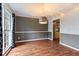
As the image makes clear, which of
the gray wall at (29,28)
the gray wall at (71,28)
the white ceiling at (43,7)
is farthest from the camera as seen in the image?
the gray wall at (29,28)

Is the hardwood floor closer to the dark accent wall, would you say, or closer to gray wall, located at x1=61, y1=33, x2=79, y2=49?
gray wall, located at x1=61, y1=33, x2=79, y2=49

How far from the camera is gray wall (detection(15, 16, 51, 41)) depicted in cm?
720

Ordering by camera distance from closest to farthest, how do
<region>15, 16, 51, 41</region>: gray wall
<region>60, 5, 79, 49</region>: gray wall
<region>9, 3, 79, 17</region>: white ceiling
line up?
<region>9, 3, 79, 17</region>: white ceiling < <region>60, 5, 79, 49</region>: gray wall < <region>15, 16, 51, 41</region>: gray wall

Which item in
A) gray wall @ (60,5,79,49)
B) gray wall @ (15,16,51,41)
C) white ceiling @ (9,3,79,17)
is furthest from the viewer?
gray wall @ (15,16,51,41)

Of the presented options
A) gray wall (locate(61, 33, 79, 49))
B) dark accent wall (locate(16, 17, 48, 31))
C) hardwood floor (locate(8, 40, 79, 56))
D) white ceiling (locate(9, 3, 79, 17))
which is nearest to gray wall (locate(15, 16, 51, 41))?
dark accent wall (locate(16, 17, 48, 31))

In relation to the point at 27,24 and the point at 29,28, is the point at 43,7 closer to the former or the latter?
the point at 27,24

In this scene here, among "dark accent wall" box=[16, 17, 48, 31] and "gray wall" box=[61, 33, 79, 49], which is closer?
"gray wall" box=[61, 33, 79, 49]

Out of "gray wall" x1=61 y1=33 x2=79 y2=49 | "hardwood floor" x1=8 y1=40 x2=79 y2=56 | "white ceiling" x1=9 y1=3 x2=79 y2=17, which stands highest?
"white ceiling" x1=9 y1=3 x2=79 y2=17

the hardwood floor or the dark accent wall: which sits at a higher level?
the dark accent wall

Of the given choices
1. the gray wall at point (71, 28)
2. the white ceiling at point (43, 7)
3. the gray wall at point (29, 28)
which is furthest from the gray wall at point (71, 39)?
the gray wall at point (29, 28)

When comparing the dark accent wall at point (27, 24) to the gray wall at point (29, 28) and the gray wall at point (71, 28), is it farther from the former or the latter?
the gray wall at point (71, 28)

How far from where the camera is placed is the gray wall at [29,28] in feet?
23.6

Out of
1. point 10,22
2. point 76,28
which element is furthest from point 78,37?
point 10,22

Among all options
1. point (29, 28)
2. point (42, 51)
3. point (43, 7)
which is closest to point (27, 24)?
point (29, 28)
